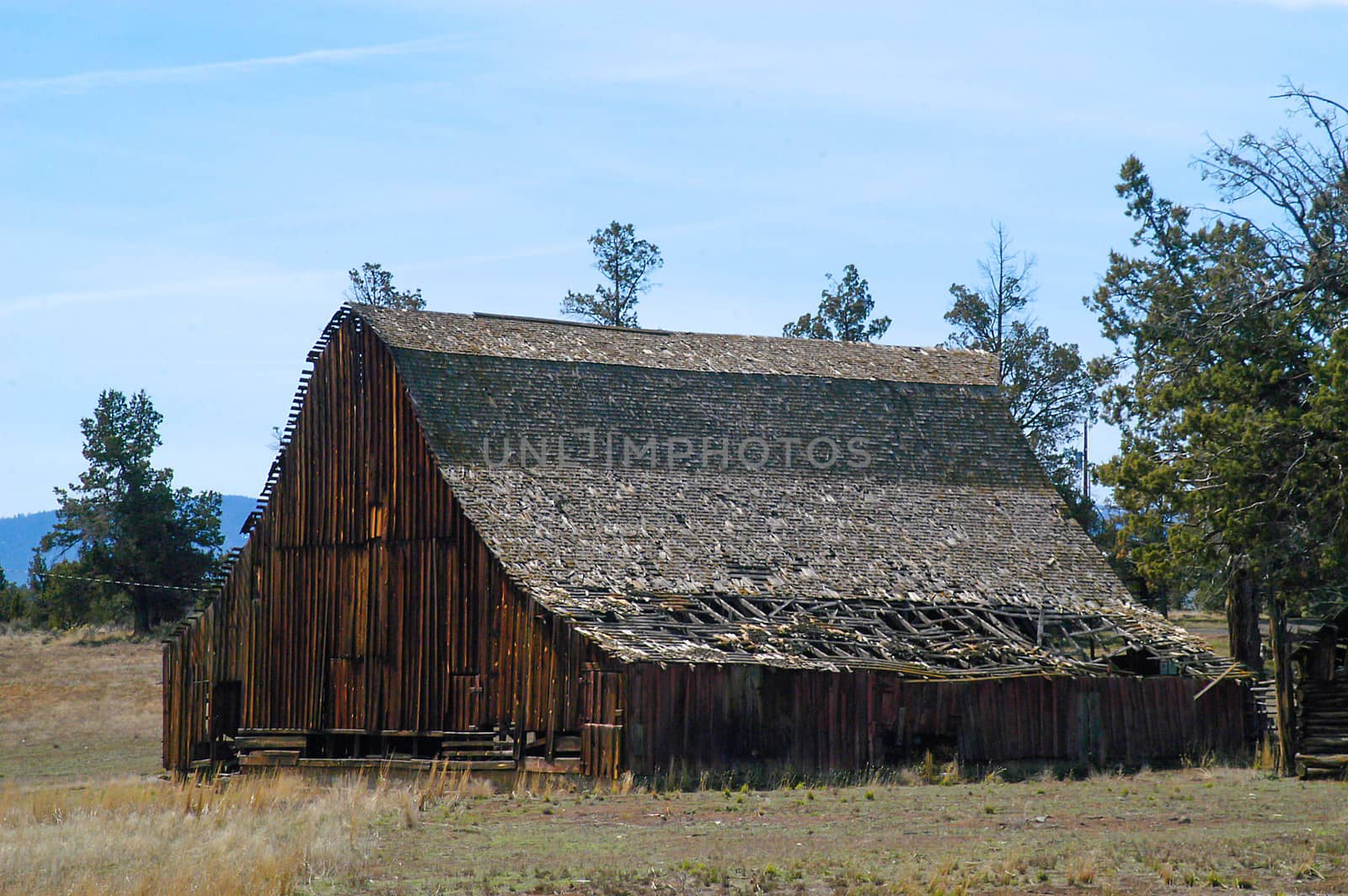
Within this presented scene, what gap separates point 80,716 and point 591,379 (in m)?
22.9

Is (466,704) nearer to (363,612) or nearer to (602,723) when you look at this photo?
(363,612)

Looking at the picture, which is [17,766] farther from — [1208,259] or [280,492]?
[1208,259]

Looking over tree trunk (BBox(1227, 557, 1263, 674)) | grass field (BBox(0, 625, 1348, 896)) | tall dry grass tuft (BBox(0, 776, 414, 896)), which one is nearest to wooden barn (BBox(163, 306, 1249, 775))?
grass field (BBox(0, 625, 1348, 896))

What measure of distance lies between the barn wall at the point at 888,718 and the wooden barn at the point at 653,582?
1.8 inches

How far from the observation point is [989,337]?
193ft

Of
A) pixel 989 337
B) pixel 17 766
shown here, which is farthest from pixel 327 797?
pixel 989 337

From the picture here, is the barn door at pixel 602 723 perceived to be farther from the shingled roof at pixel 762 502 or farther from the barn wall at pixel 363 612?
the shingled roof at pixel 762 502

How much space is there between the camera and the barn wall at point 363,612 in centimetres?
3130

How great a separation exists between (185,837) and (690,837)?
20.1ft

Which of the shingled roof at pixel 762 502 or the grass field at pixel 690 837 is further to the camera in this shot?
the shingled roof at pixel 762 502

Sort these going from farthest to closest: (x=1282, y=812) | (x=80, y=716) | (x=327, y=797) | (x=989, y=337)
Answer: (x=989, y=337) → (x=80, y=716) → (x=327, y=797) → (x=1282, y=812)

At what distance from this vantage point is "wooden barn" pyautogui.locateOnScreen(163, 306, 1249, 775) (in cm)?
2986

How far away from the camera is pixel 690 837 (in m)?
20.2

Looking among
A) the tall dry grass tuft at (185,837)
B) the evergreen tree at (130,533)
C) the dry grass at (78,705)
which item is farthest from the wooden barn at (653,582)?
the evergreen tree at (130,533)
